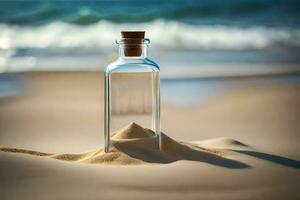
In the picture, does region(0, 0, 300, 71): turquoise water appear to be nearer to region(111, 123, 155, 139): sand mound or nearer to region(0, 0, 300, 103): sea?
region(0, 0, 300, 103): sea

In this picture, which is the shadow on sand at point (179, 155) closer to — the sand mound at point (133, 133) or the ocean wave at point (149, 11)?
the sand mound at point (133, 133)

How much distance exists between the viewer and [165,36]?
109cm

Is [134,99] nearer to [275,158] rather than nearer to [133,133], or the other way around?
[133,133]

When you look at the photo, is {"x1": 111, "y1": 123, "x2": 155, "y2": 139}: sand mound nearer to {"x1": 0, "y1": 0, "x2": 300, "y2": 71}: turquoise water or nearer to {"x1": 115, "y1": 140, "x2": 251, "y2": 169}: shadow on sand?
{"x1": 115, "y1": 140, "x2": 251, "y2": 169}: shadow on sand

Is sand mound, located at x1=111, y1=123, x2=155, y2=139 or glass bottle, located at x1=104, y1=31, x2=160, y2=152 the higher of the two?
glass bottle, located at x1=104, y1=31, x2=160, y2=152

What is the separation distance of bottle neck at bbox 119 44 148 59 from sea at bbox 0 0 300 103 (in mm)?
44

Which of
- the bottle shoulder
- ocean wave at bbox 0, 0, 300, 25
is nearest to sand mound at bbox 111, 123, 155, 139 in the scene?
the bottle shoulder

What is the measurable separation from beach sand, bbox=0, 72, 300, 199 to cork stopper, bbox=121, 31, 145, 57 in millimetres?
106

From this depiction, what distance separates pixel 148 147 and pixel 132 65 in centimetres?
18

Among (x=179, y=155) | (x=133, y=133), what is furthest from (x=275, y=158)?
(x=133, y=133)

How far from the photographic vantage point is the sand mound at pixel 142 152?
3.38ft

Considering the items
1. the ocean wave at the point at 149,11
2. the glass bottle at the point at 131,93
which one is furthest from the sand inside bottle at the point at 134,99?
the ocean wave at the point at 149,11

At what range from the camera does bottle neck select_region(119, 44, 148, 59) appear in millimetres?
1038

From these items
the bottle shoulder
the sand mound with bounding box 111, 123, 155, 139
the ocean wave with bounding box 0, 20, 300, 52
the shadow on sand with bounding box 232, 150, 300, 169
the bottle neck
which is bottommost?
the shadow on sand with bounding box 232, 150, 300, 169
